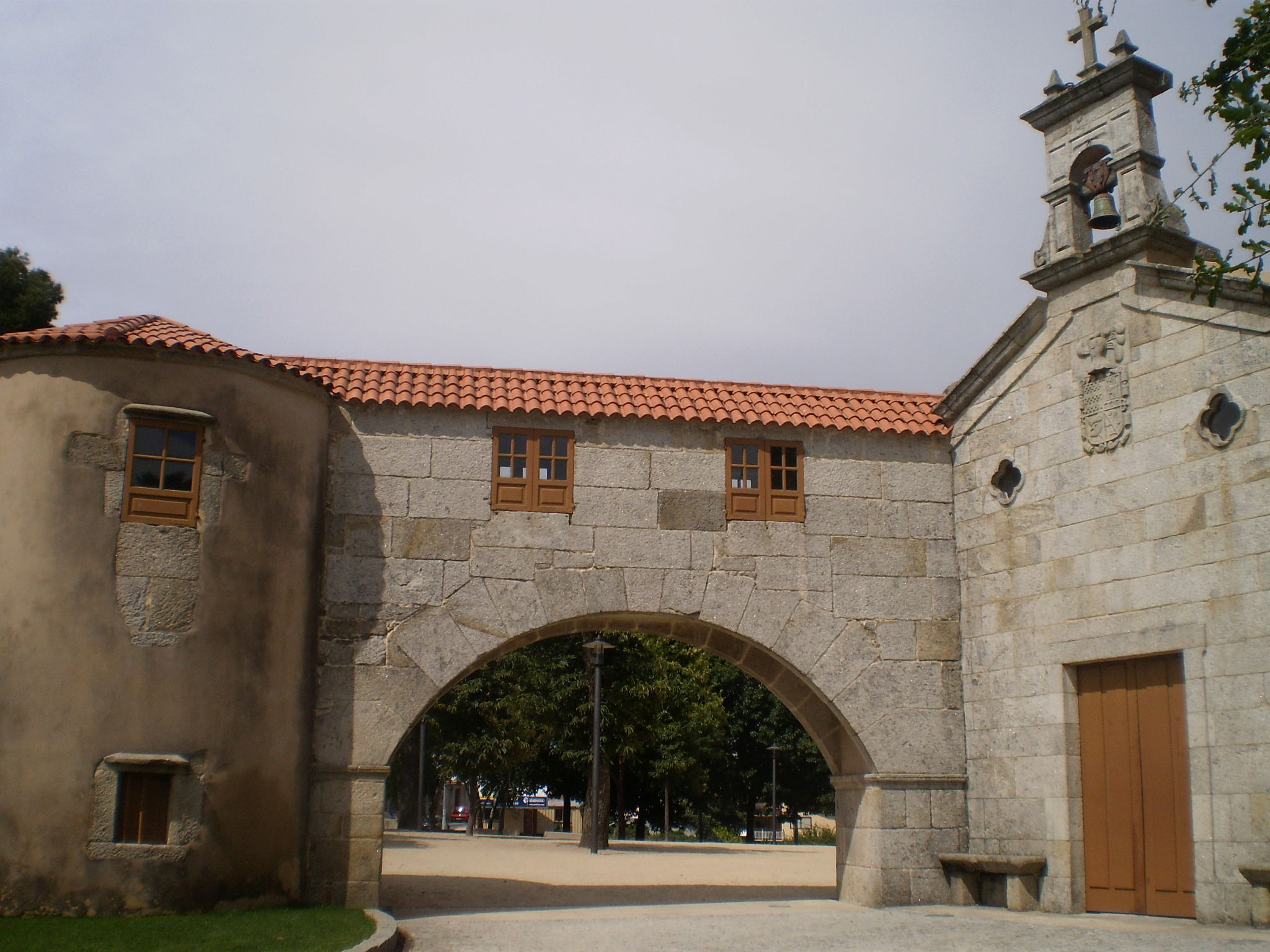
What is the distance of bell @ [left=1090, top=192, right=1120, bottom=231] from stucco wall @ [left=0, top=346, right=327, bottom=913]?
305 inches

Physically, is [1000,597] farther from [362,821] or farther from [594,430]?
[362,821]

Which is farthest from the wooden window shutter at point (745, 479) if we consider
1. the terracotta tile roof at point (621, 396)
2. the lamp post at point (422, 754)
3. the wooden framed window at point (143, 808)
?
the lamp post at point (422, 754)

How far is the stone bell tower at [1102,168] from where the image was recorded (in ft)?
37.4

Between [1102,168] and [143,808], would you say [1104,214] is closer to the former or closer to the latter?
[1102,168]

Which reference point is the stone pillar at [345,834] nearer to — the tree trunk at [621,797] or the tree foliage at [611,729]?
the tree foliage at [611,729]

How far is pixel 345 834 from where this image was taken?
37.4ft

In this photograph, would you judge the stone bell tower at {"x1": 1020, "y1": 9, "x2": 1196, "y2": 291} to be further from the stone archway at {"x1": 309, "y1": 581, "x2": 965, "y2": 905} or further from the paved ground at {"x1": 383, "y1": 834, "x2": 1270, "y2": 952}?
the paved ground at {"x1": 383, "y1": 834, "x2": 1270, "y2": 952}

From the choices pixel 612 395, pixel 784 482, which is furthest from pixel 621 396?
pixel 784 482

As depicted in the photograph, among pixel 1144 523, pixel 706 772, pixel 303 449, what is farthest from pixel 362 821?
pixel 706 772

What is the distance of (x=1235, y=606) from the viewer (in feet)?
32.2

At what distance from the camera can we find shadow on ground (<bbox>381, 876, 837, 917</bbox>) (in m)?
12.8

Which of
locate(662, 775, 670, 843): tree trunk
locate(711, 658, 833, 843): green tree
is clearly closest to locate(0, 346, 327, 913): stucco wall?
locate(662, 775, 670, 843): tree trunk

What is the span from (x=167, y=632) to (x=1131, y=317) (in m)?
8.70

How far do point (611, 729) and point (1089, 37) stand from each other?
56.4 ft
